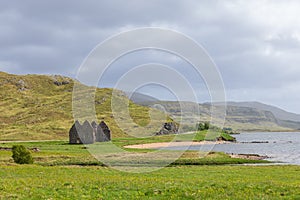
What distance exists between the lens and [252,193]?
25422mm

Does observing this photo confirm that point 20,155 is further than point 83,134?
No

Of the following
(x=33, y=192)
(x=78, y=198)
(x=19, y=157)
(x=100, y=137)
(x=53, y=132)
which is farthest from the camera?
(x=53, y=132)

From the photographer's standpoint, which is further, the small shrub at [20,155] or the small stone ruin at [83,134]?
the small stone ruin at [83,134]

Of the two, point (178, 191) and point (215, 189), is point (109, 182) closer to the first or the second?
point (178, 191)

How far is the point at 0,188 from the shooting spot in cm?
2741

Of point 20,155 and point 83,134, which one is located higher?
point 83,134

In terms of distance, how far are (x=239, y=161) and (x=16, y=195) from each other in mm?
57954

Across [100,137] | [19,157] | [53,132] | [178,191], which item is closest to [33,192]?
[178,191]

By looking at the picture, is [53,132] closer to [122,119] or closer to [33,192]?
[122,119]

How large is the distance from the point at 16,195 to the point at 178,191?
36.6 ft

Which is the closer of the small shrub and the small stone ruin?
the small shrub

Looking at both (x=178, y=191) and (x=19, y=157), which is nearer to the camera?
(x=178, y=191)

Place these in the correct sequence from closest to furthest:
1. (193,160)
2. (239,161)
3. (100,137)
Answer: (193,160), (239,161), (100,137)

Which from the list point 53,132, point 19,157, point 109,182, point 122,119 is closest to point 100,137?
point 122,119
